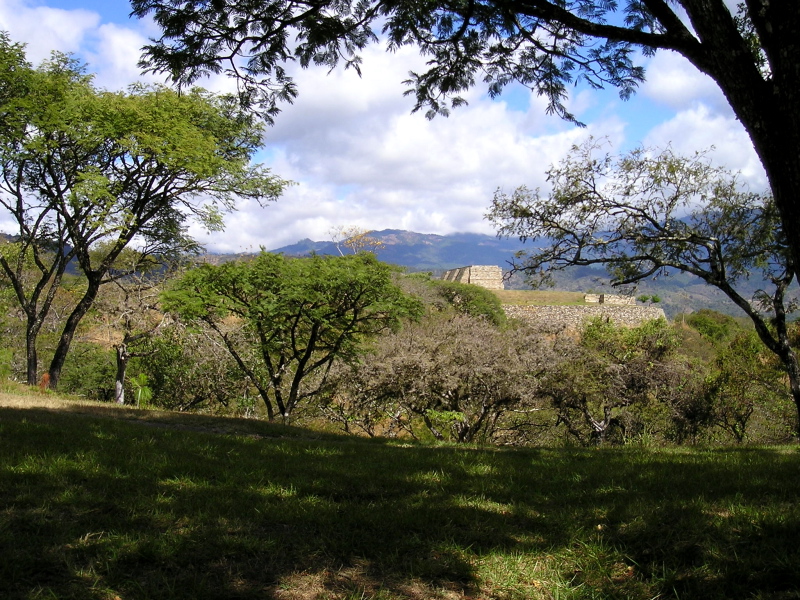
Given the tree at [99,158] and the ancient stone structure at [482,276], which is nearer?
the tree at [99,158]

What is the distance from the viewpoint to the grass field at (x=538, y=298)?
4553cm

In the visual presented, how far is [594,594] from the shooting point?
253 centimetres

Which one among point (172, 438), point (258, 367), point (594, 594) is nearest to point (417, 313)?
point (172, 438)

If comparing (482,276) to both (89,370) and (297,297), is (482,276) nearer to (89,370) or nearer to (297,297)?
(89,370)

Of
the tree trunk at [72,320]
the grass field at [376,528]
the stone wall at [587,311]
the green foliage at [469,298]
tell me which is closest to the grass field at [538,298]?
the stone wall at [587,311]

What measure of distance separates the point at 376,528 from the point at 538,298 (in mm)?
46576

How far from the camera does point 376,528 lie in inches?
127

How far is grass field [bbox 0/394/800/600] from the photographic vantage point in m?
2.58

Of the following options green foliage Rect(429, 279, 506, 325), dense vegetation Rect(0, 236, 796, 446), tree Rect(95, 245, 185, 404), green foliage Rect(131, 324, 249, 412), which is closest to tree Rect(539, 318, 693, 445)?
dense vegetation Rect(0, 236, 796, 446)

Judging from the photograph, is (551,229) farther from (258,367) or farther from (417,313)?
(258,367)

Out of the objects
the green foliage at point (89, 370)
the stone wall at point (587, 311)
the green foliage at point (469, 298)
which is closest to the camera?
the green foliage at point (89, 370)

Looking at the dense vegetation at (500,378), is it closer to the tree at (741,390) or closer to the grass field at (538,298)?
the tree at (741,390)

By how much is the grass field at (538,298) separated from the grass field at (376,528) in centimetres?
4058

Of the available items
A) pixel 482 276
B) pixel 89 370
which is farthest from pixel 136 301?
pixel 482 276
